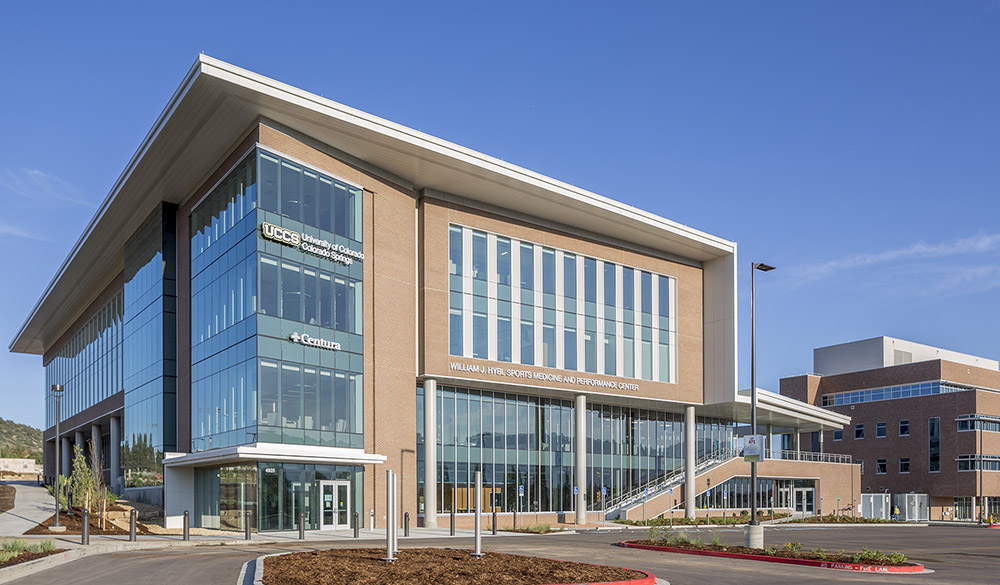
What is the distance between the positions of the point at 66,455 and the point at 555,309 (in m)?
56.1

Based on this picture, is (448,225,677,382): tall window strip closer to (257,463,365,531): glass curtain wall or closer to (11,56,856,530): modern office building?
(11,56,856,530): modern office building

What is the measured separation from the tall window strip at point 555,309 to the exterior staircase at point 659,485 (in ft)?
23.9

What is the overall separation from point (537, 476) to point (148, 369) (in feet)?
73.7

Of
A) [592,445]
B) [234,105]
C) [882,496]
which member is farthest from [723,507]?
[234,105]

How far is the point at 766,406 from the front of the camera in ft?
203

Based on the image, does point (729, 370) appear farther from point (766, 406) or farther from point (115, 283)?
point (115, 283)

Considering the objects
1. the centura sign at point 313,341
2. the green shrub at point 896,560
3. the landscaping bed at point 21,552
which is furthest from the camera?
the centura sign at point 313,341

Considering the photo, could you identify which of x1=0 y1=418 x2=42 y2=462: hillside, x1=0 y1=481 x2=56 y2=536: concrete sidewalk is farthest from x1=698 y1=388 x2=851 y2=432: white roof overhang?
x1=0 y1=418 x2=42 y2=462: hillside

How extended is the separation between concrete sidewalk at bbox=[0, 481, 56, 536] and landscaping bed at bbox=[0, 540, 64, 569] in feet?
33.5

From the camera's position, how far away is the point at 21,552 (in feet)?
74.8

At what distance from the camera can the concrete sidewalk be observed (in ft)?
115

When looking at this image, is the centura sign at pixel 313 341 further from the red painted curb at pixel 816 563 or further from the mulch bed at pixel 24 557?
the red painted curb at pixel 816 563

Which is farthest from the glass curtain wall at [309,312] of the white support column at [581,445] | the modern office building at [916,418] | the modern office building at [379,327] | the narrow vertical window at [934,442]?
the narrow vertical window at [934,442]

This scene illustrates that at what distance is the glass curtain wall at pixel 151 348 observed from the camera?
154 feet
